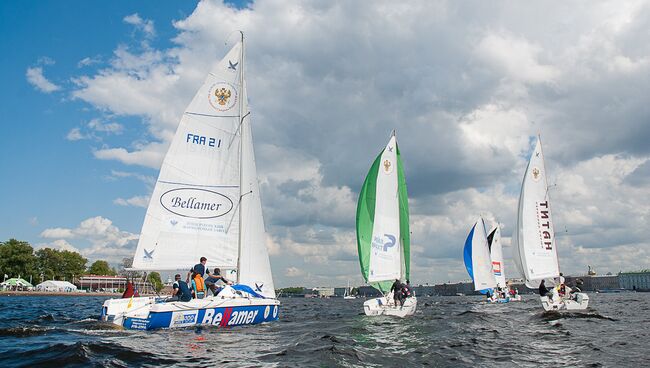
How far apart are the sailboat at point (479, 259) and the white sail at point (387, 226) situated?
25.0 meters

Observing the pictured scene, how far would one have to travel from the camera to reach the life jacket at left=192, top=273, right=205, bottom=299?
20.8m

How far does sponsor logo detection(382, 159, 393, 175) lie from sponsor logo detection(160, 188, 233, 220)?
A: 12400 mm

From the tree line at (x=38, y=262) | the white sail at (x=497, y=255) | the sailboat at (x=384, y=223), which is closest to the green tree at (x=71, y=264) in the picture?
the tree line at (x=38, y=262)

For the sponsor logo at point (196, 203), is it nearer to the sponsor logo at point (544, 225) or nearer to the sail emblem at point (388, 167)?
the sail emblem at point (388, 167)

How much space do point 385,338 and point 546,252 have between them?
22521 millimetres

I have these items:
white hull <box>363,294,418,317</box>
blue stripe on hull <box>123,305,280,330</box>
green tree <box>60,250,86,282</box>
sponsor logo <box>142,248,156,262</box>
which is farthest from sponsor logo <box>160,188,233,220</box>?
green tree <box>60,250,86,282</box>

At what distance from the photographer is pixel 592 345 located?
58.2ft

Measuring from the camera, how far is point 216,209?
2255 cm

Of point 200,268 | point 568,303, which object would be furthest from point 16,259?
point 568,303

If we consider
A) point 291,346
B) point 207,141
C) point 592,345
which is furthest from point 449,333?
point 207,141

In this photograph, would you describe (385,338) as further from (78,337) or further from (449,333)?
(78,337)

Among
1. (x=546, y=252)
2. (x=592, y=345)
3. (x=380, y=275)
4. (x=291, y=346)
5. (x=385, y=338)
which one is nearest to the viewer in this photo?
(x=291, y=346)

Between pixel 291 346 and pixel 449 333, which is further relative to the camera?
pixel 449 333

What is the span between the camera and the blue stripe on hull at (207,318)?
18422 millimetres
